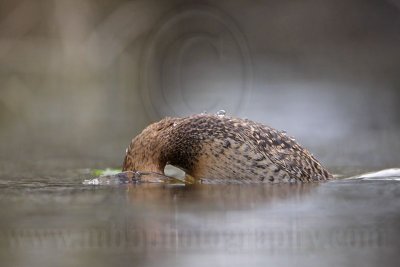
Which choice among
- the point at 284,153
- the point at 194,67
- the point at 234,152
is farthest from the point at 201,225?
the point at 194,67

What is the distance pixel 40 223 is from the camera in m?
5.66

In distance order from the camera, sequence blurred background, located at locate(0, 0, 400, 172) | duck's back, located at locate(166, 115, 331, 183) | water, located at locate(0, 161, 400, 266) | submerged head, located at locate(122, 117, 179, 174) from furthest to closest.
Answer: blurred background, located at locate(0, 0, 400, 172) < submerged head, located at locate(122, 117, 179, 174) < duck's back, located at locate(166, 115, 331, 183) < water, located at locate(0, 161, 400, 266)

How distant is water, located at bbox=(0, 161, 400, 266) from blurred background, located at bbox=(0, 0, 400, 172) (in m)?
4.97

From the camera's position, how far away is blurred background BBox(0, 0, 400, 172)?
14023 millimetres

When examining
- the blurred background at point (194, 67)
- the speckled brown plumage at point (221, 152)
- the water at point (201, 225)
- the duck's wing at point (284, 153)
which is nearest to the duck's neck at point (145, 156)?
the speckled brown plumage at point (221, 152)

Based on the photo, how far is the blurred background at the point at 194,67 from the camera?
14.0 m

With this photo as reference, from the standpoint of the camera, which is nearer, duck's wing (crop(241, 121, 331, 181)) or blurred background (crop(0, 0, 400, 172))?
duck's wing (crop(241, 121, 331, 181))

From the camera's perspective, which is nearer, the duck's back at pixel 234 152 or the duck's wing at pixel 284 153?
the duck's back at pixel 234 152

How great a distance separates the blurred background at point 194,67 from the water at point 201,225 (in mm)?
4969

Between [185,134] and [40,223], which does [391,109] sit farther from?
[40,223]

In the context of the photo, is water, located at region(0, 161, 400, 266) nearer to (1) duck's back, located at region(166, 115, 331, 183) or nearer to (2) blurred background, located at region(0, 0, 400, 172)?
(1) duck's back, located at region(166, 115, 331, 183)

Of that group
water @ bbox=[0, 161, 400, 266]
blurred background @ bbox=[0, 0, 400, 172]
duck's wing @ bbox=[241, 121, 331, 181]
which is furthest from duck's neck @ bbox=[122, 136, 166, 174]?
blurred background @ bbox=[0, 0, 400, 172]

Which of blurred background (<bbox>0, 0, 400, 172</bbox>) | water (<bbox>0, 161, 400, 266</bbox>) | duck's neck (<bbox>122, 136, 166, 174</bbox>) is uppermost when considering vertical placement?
blurred background (<bbox>0, 0, 400, 172</bbox>)

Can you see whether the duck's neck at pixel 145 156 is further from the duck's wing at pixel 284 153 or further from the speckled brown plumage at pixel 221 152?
the duck's wing at pixel 284 153
